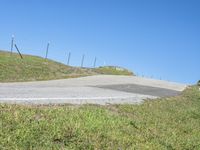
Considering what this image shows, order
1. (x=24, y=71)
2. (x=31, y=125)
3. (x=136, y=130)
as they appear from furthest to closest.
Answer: (x=24, y=71), (x=136, y=130), (x=31, y=125)

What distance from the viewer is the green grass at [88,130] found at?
27.7 ft

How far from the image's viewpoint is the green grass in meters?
8.44

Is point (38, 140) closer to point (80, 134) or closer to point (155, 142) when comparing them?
point (80, 134)

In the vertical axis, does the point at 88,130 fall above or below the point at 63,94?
below

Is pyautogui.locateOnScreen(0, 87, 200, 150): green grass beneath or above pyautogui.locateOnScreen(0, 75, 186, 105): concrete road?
beneath

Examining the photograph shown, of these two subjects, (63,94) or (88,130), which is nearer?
(88,130)

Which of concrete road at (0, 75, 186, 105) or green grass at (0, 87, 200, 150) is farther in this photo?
concrete road at (0, 75, 186, 105)

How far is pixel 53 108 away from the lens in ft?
37.7

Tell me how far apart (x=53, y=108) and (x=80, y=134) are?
2.44m

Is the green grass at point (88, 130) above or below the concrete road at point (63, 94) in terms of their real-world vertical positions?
below

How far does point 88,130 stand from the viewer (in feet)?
31.9

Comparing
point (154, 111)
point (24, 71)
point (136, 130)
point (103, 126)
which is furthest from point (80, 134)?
point (24, 71)

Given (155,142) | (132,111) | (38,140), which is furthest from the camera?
(132,111)

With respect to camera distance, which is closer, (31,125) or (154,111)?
(31,125)
